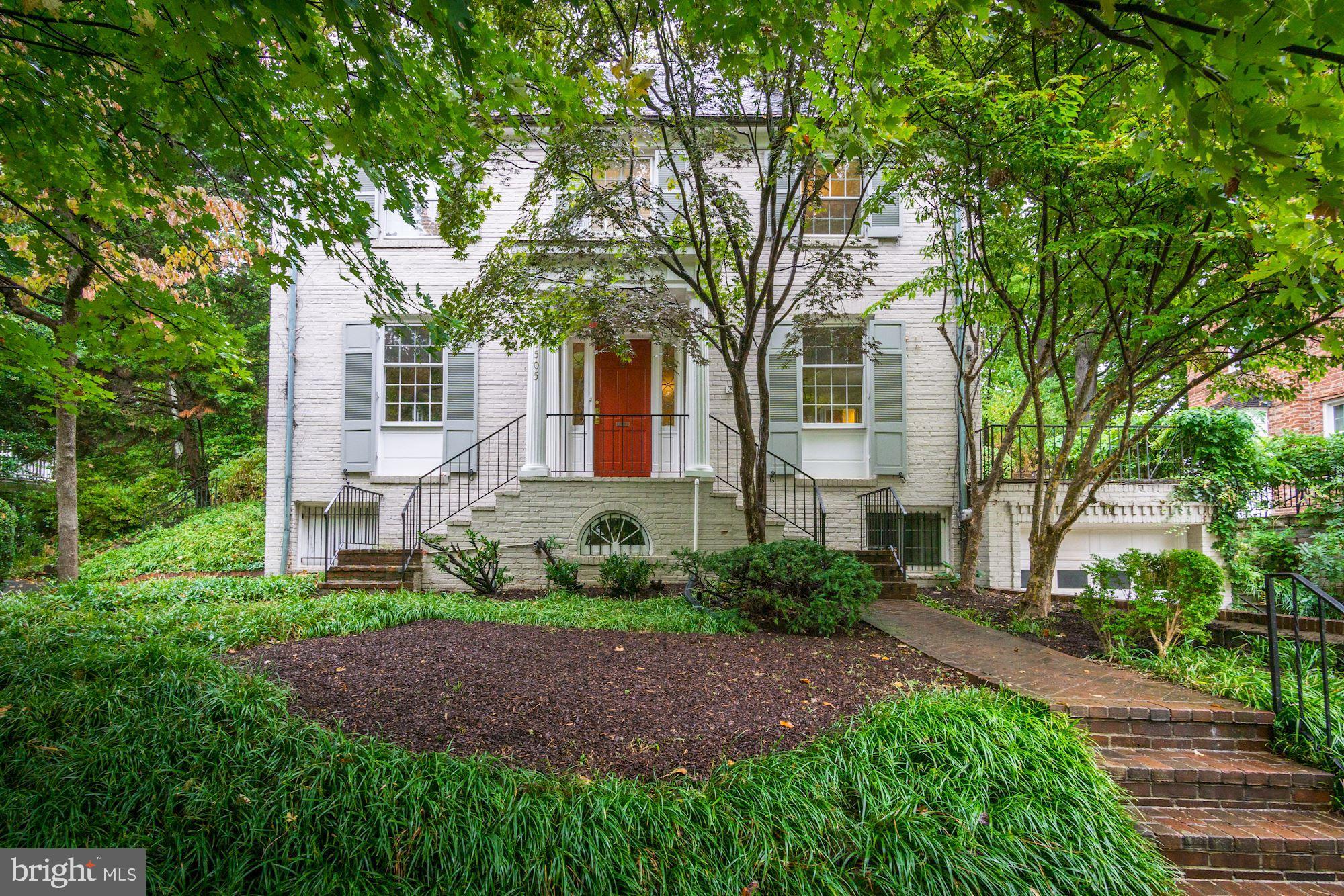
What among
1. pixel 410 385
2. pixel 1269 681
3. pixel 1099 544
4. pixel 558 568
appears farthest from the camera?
pixel 410 385

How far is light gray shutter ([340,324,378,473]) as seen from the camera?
9.82 m

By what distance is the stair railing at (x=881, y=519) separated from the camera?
9727 millimetres

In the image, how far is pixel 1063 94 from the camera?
5332 millimetres

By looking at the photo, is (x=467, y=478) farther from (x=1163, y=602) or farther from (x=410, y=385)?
(x=1163, y=602)

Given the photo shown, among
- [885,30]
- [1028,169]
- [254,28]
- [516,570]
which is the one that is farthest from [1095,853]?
[516,570]

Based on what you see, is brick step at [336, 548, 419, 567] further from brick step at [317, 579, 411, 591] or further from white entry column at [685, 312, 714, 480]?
white entry column at [685, 312, 714, 480]

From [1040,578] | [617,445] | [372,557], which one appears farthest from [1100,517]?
[372,557]

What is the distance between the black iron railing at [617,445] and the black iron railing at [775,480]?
0.56 metres

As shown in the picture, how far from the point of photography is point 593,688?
14.0ft

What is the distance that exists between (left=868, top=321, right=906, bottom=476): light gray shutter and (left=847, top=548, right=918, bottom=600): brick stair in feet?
5.23

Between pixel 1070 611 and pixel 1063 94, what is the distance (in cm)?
537

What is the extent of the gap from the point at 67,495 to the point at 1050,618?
11033mm

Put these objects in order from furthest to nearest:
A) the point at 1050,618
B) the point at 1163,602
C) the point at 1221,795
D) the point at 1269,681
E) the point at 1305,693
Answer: the point at 1050,618, the point at 1163,602, the point at 1269,681, the point at 1305,693, the point at 1221,795

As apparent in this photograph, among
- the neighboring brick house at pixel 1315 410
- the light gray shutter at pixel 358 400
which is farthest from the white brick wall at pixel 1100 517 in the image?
the light gray shutter at pixel 358 400
